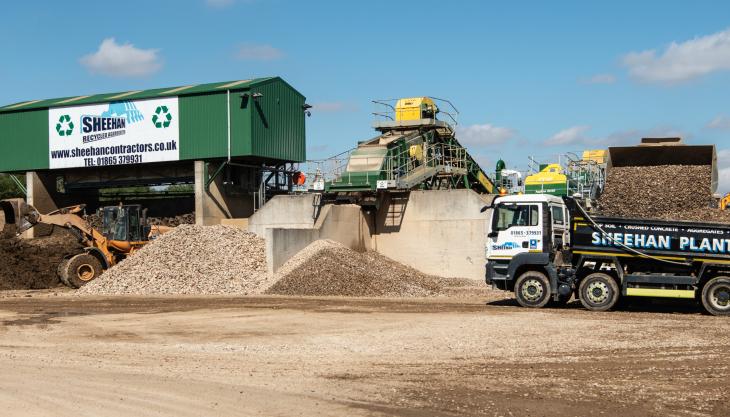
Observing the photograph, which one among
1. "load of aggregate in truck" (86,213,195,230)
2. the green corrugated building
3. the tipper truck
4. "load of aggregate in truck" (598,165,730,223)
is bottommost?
the tipper truck

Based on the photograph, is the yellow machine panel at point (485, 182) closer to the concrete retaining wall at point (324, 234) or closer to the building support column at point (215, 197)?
the concrete retaining wall at point (324, 234)

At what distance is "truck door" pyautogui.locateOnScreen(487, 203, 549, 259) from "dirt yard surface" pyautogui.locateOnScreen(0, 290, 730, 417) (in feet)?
5.24

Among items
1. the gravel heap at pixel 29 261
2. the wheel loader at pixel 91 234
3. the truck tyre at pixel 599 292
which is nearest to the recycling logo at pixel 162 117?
the gravel heap at pixel 29 261

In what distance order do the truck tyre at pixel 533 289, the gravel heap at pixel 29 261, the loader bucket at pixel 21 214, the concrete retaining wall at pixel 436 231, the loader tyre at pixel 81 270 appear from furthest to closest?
the gravel heap at pixel 29 261, the concrete retaining wall at pixel 436 231, the loader bucket at pixel 21 214, the loader tyre at pixel 81 270, the truck tyre at pixel 533 289

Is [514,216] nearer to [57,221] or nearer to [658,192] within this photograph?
[658,192]

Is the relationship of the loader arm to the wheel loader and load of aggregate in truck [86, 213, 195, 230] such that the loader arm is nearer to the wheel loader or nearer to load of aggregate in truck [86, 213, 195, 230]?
the wheel loader

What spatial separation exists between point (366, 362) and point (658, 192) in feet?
63.5

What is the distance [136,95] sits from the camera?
41.4 meters

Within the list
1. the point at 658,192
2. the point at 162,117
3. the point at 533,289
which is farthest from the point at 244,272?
the point at 658,192

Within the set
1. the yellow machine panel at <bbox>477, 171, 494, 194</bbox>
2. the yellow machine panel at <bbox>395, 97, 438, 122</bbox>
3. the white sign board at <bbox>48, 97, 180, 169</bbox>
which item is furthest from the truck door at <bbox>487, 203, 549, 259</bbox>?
the white sign board at <bbox>48, 97, 180, 169</bbox>

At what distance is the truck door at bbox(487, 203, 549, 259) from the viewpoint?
21.3 m

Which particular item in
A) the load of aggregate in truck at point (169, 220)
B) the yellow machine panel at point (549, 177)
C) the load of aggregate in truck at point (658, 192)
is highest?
the yellow machine panel at point (549, 177)

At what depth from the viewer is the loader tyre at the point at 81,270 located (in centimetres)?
3173

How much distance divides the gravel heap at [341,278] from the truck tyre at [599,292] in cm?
789
